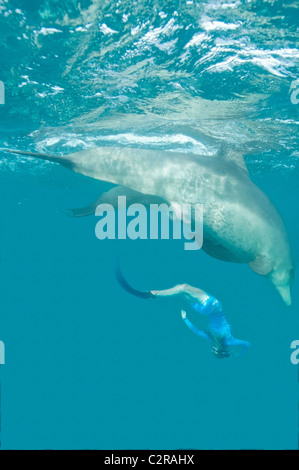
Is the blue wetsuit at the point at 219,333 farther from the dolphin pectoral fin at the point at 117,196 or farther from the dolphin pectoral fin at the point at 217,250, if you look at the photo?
the dolphin pectoral fin at the point at 117,196

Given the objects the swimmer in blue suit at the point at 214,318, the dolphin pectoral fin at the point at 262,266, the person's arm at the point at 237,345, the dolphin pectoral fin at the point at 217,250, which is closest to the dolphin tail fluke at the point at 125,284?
the swimmer in blue suit at the point at 214,318

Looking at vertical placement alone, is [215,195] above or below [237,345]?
above

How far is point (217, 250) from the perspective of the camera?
520 centimetres

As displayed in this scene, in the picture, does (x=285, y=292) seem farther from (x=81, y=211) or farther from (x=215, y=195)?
(x=81, y=211)

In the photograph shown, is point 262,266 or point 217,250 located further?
point 217,250

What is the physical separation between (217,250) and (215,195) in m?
0.97

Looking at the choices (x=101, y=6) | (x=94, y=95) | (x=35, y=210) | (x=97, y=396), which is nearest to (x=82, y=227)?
(x=35, y=210)

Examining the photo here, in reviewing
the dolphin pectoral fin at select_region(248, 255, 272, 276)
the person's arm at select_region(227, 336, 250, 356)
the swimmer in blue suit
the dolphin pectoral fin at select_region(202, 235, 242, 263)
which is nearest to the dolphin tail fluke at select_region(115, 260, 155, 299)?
the swimmer in blue suit

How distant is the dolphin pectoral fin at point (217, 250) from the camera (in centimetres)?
515

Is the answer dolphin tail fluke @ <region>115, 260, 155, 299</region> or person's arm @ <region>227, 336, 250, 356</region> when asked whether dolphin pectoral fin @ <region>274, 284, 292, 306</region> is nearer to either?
person's arm @ <region>227, 336, 250, 356</region>

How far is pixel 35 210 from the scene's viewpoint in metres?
42.3

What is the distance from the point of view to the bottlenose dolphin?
503 cm

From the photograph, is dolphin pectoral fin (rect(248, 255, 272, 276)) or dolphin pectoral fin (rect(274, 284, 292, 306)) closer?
dolphin pectoral fin (rect(248, 255, 272, 276))

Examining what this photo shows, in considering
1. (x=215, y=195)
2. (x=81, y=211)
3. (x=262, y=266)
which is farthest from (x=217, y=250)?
(x=81, y=211)
